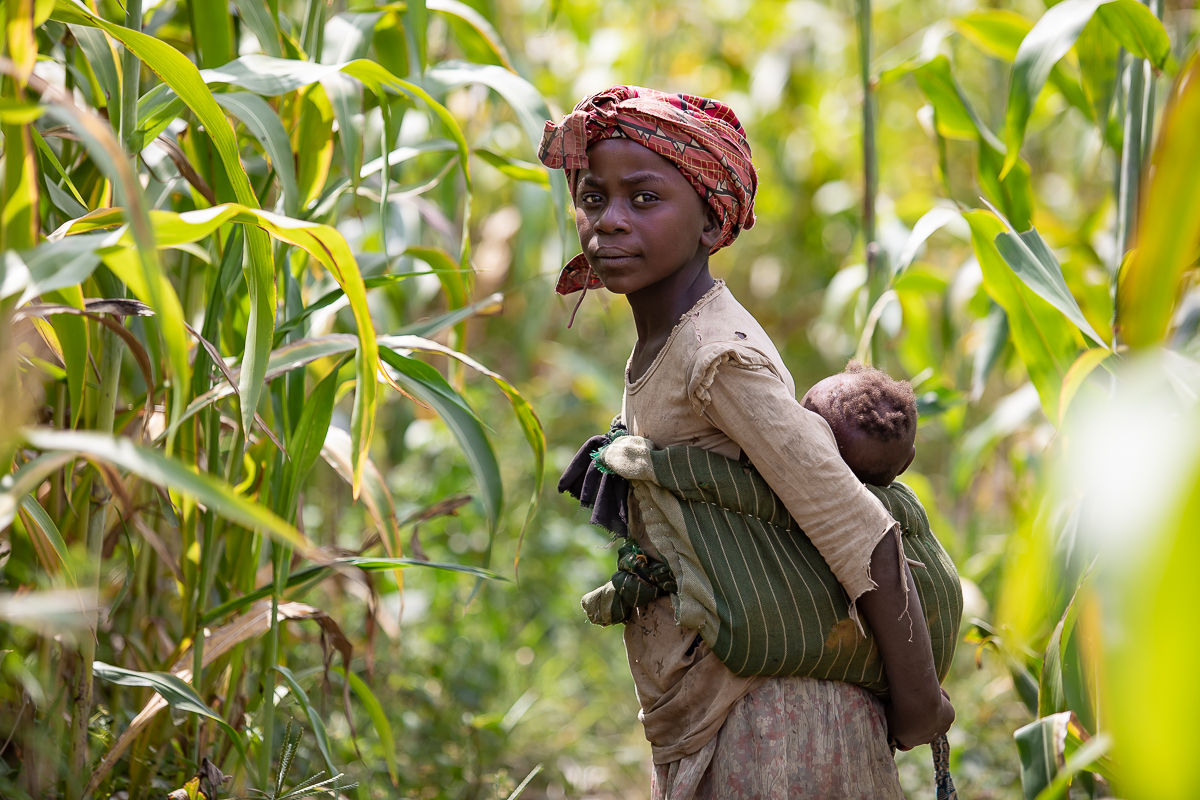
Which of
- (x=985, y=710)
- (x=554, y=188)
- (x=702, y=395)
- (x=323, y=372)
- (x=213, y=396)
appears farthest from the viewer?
(x=985, y=710)

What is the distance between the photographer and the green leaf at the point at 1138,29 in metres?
1.15

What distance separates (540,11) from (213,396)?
2.82 m

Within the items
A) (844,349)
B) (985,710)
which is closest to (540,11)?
(844,349)

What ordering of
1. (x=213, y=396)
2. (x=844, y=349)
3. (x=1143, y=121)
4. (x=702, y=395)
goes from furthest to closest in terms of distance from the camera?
(x=844, y=349) → (x=1143, y=121) → (x=213, y=396) → (x=702, y=395)

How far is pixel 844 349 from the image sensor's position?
3279 mm

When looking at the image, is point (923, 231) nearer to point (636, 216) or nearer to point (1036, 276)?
point (1036, 276)

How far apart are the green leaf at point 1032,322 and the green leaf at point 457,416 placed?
0.66 metres

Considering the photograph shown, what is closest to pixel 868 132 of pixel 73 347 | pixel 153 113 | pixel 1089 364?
pixel 1089 364

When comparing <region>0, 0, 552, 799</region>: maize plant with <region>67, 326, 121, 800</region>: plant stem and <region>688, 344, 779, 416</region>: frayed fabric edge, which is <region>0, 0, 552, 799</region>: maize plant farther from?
<region>688, 344, 779, 416</region>: frayed fabric edge

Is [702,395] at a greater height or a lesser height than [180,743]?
greater

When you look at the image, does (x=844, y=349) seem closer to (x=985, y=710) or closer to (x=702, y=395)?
(x=985, y=710)

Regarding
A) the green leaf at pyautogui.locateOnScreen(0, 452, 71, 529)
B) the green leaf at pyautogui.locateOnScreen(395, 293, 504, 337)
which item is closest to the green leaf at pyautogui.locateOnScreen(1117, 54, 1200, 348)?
the green leaf at pyautogui.locateOnScreen(0, 452, 71, 529)

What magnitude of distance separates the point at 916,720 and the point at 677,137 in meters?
0.60

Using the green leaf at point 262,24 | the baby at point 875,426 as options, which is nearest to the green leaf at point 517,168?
the green leaf at point 262,24
